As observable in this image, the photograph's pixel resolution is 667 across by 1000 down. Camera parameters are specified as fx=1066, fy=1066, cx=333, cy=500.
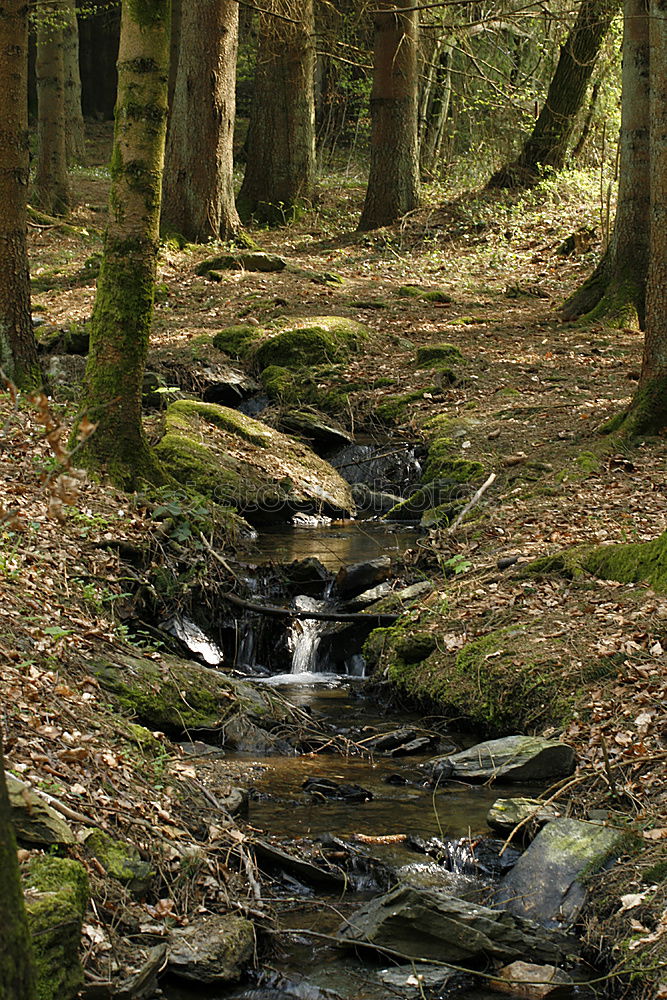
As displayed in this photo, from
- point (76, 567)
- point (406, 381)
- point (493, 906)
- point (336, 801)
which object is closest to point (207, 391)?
point (406, 381)

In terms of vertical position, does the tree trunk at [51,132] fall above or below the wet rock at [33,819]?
above

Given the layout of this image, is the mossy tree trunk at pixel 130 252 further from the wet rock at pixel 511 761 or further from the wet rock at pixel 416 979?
the wet rock at pixel 416 979

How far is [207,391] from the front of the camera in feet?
41.6

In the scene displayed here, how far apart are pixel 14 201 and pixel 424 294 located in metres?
8.07

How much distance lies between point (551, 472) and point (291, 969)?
6325 millimetres

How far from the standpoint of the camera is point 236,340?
13688 millimetres

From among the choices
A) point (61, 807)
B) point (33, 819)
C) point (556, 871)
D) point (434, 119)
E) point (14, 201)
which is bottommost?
point (556, 871)

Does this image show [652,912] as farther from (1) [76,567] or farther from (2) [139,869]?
(1) [76,567]

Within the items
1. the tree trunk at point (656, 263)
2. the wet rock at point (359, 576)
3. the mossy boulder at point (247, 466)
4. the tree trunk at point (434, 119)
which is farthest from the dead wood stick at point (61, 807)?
the tree trunk at point (434, 119)

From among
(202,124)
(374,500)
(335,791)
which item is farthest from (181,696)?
(202,124)

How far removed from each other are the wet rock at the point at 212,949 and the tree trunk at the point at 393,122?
A: 645 inches

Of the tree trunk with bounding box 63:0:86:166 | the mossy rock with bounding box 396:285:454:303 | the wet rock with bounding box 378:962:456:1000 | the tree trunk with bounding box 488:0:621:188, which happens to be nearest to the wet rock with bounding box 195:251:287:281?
the mossy rock with bounding box 396:285:454:303

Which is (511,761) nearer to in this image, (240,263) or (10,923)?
(10,923)

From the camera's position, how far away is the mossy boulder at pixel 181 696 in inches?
235
